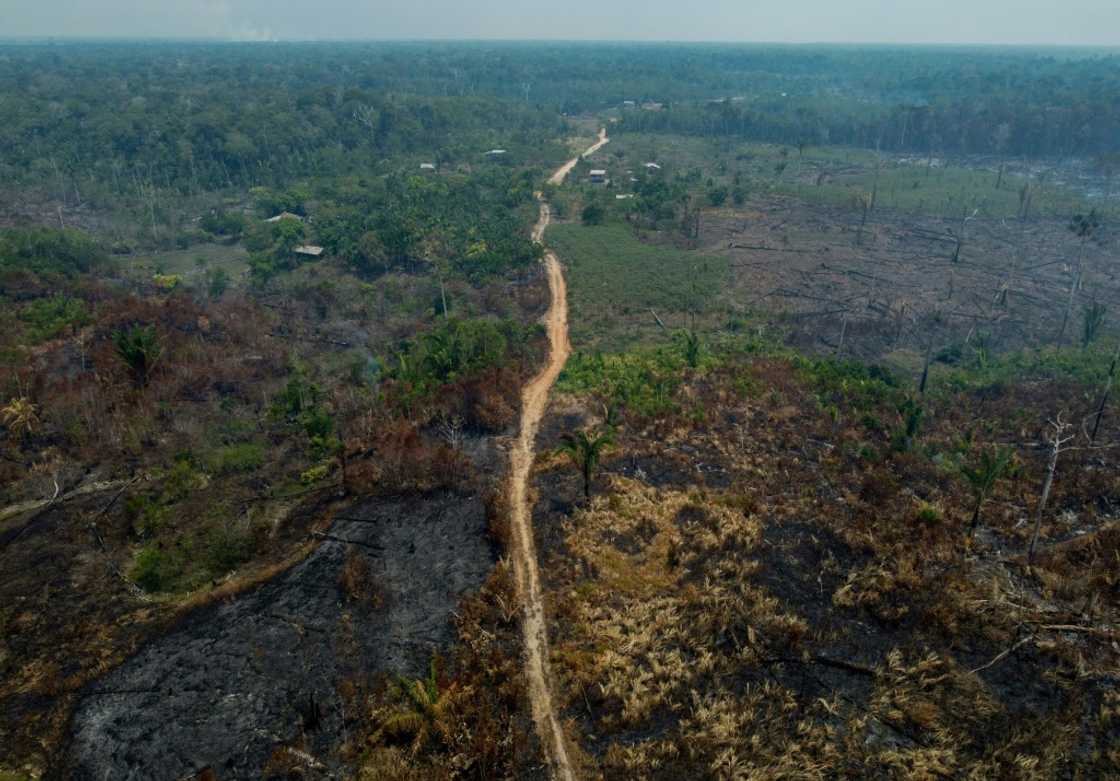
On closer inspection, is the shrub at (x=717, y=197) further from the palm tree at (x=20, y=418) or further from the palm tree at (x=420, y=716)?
the palm tree at (x=420, y=716)

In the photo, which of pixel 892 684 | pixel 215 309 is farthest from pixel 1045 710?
pixel 215 309

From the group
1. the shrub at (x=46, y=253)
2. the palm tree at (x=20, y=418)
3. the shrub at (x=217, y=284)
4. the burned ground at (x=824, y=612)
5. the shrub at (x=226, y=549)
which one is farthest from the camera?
the shrub at (x=217, y=284)

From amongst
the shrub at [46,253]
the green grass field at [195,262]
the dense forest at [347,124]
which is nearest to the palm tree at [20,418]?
the shrub at [46,253]

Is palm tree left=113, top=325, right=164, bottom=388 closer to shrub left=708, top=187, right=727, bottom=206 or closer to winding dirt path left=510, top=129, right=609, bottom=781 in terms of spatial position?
winding dirt path left=510, top=129, right=609, bottom=781

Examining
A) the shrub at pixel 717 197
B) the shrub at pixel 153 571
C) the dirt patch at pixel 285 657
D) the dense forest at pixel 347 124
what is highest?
the dense forest at pixel 347 124

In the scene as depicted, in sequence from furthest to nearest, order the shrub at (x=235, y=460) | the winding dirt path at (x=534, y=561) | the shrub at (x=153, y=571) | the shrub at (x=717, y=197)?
the shrub at (x=717, y=197), the shrub at (x=235, y=460), the shrub at (x=153, y=571), the winding dirt path at (x=534, y=561)

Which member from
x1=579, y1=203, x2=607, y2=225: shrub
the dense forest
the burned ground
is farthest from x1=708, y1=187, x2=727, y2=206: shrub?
the burned ground
